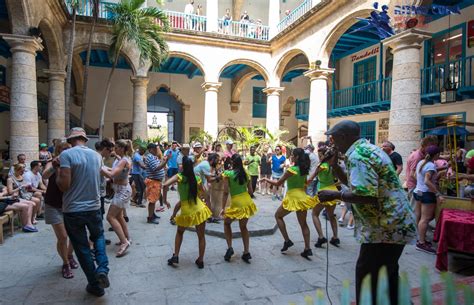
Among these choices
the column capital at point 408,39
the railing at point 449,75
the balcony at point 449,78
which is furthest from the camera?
the railing at point 449,75

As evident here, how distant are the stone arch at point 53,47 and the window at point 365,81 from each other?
12.7 m

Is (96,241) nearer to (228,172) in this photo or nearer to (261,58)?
(228,172)

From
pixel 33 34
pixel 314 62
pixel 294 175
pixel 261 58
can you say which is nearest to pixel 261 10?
pixel 261 58

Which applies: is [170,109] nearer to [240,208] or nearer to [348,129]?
[240,208]

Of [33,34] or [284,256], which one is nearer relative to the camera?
[284,256]

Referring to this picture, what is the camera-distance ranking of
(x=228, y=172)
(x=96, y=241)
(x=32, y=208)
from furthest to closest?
(x=32, y=208) < (x=228, y=172) < (x=96, y=241)

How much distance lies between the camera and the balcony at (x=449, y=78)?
10301 mm

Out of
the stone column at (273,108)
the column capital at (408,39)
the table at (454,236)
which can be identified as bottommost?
the table at (454,236)

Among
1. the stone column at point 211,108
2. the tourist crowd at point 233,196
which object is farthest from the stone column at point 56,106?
the stone column at point 211,108

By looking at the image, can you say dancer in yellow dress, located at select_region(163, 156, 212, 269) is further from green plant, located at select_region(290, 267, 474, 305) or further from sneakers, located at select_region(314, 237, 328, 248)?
green plant, located at select_region(290, 267, 474, 305)

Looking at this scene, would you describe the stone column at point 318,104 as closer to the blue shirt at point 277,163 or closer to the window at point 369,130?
the blue shirt at point 277,163

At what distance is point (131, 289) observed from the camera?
3.55 metres

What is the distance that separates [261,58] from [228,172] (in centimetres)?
1250

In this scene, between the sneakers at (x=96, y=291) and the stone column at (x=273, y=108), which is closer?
the sneakers at (x=96, y=291)
